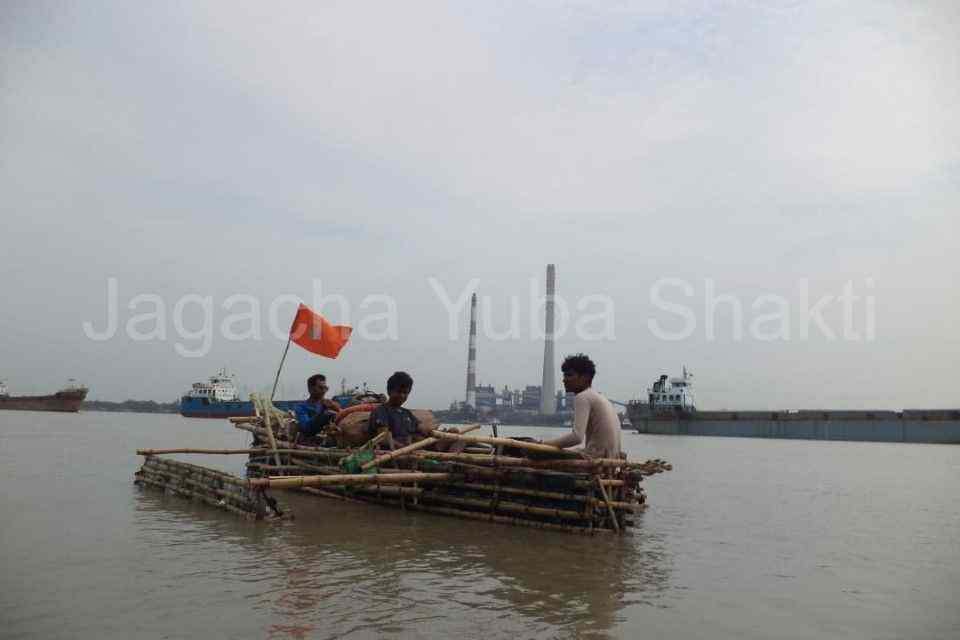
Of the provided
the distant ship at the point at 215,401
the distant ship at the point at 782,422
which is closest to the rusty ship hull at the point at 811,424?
the distant ship at the point at 782,422

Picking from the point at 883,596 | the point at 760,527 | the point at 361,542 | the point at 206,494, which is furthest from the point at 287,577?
the point at 760,527

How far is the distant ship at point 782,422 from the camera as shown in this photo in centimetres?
5184

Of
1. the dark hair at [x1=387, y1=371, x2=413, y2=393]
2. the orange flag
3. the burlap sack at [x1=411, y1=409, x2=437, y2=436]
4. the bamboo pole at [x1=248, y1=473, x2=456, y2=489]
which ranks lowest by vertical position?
the bamboo pole at [x1=248, y1=473, x2=456, y2=489]

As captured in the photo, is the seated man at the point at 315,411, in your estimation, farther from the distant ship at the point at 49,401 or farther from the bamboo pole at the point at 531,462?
the distant ship at the point at 49,401

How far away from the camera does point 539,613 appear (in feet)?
18.4

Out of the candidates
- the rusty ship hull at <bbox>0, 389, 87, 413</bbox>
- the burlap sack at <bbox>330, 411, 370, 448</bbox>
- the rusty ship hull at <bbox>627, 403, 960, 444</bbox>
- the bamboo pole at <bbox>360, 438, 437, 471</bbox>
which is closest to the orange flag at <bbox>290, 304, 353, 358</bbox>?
the burlap sack at <bbox>330, 411, 370, 448</bbox>

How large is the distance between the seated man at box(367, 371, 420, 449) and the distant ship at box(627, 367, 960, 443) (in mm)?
53518

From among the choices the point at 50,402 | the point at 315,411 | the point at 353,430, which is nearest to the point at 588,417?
the point at 353,430

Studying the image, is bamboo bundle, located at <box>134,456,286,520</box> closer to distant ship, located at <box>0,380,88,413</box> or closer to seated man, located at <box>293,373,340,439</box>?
seated man, located at <box>293,373,340,439</box>

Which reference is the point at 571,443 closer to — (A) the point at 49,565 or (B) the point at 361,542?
(B) the point at 361,542

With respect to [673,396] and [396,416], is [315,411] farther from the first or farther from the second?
[673,396]

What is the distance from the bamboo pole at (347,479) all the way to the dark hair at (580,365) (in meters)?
2.42

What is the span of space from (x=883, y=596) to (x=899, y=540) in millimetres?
3873

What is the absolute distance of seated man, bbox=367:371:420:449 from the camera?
33.6 ft
